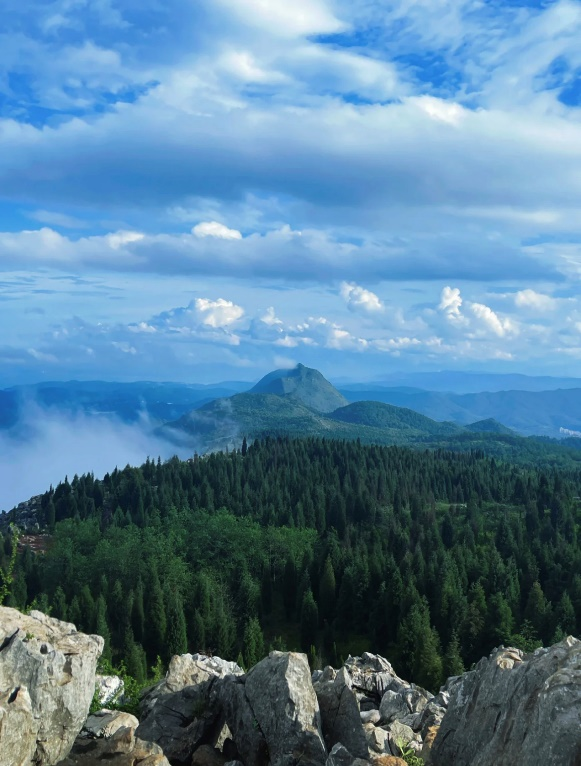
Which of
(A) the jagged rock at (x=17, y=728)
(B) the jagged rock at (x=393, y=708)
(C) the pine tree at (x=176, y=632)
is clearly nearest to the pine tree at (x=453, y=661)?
(C) the pine tree at (x=176, y=632)

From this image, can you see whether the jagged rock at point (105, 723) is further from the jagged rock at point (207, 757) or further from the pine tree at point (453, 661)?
the pine tree at point (453, 661)

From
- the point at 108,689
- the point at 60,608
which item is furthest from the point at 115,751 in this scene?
the point at 60,608

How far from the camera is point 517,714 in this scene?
19562 millimetres

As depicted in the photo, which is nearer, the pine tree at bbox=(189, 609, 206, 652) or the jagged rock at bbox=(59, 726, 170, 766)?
the jagged rock at bbox=(59, 726, 170, 766)

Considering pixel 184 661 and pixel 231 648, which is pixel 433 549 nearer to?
pixel 231 648

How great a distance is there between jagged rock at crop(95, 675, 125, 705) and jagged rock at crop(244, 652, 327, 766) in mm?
9062

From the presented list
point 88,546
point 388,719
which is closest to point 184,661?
point 388,719

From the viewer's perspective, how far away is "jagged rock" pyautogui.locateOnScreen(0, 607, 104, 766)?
21.4 m

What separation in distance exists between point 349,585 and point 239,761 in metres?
105

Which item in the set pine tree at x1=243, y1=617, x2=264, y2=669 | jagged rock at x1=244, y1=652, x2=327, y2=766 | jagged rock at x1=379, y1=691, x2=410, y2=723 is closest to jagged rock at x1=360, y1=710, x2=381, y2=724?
jagged rock at x1=379, y1=691, x2=410, y2=723

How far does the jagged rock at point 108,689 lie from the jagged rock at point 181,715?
94.9 inches

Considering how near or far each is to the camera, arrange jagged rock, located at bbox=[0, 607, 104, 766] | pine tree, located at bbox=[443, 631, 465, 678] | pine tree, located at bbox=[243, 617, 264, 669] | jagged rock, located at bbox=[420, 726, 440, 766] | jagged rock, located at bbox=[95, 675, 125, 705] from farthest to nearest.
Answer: pine tree, located at bbox=[243, 617, 264, 669]
pine tree, located at bbox=[443, 631, 465, 678]
jagged rock, located at bbox=[95, 675, 125, 705]
jagged rock, located at bbox=[420, 726, 440, 766]
jagged rock, located at bbox=[0, 607, 104, 766]

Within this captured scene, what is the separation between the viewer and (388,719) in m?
38.3

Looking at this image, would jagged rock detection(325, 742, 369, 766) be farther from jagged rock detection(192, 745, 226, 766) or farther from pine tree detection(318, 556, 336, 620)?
Answer: pine tree detection(318, 556, 336, 620)
